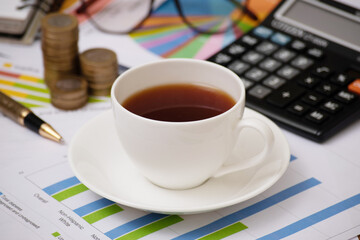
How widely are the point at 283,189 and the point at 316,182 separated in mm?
38

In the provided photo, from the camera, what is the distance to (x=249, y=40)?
0.70m

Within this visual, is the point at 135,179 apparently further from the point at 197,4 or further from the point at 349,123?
the point at 197,4

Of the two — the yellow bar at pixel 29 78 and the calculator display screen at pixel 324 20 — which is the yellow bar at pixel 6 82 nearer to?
the yellow bar at pixel 29 78

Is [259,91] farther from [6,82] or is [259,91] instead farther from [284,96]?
[6,82]

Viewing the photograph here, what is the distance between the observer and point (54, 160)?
55 centimetres

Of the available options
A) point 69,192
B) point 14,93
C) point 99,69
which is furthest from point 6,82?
point 69,192

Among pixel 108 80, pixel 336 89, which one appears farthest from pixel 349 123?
pixel 108 80

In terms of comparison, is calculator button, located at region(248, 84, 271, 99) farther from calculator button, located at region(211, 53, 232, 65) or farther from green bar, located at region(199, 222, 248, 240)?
green bar, located at region(199, 222, 248, 240)

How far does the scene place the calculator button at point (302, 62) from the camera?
653 millimetres

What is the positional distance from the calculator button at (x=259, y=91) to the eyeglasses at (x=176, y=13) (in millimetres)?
192

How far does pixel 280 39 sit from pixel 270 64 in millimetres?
59

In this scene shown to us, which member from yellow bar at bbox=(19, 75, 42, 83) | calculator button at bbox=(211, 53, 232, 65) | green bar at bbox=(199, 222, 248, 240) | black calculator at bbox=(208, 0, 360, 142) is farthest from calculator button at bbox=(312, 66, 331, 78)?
yellow bar at bbox=(19, 75, 42, 83)

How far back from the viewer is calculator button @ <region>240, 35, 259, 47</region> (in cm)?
69

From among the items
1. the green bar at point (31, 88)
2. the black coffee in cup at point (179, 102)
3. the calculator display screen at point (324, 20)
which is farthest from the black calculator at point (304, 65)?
the green bar at point (31, 88)
